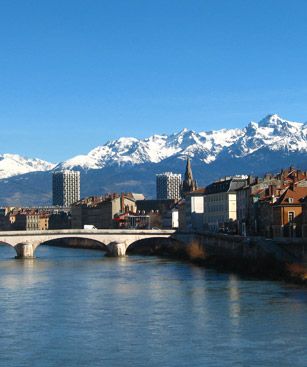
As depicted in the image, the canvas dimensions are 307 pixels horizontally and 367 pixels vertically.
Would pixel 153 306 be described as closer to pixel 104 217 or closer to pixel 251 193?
pixel 251 193

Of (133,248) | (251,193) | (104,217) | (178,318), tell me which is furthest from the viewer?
(104,217)

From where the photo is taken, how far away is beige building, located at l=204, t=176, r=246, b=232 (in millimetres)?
118500

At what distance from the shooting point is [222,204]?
122062mm

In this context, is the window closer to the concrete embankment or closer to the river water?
the concrete embankment

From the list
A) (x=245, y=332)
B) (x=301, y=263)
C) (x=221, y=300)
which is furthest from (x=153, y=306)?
(x=301, y=263)

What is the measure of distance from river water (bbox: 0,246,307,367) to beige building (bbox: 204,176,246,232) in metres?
46.4

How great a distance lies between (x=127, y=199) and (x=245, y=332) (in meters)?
147

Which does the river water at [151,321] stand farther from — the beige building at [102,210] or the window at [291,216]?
the beige building at [102,210]

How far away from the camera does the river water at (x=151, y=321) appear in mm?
38562

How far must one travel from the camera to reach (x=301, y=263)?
2640 inches

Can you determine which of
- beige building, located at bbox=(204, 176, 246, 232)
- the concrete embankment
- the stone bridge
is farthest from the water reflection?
beige building, located at bbox=(204, 176, 246, 232)

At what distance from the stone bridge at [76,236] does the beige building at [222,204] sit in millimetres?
11170

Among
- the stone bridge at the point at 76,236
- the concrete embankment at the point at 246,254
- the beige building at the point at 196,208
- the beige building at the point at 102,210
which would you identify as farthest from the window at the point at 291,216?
the beige building at the point at 102,210

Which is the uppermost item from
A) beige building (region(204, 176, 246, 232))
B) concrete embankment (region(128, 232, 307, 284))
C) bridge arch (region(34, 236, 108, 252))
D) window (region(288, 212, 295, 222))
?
beige building (region(204, 176, 246, 232))
